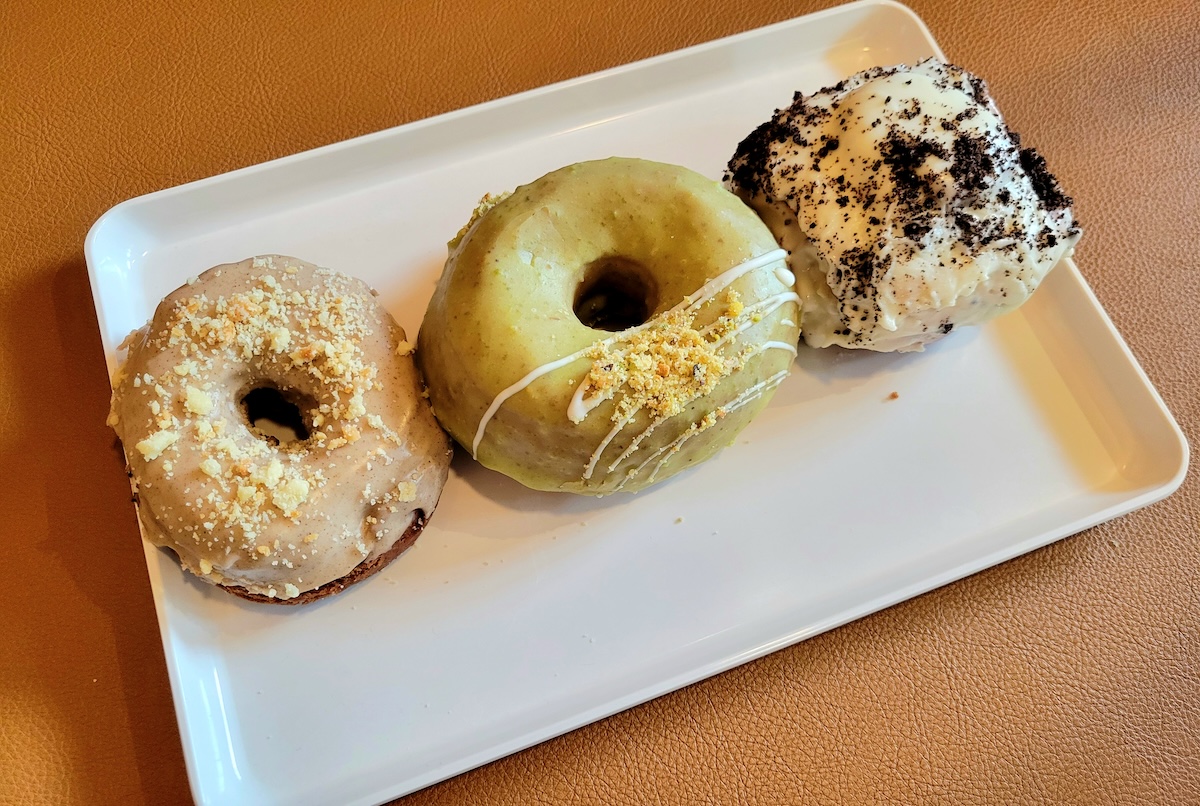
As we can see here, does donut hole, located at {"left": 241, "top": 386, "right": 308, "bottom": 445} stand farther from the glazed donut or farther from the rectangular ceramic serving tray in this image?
the rectangular ceramic serving tray

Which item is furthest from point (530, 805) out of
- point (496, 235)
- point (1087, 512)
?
point (1087, 512)

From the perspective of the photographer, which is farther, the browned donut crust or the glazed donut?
the browned donut crust

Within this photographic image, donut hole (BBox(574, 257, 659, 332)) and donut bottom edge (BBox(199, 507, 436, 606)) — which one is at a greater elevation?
donut hole (BBox(574, 257, 659, 332))

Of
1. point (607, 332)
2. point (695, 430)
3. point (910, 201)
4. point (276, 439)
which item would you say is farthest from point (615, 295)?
point (276, 439)

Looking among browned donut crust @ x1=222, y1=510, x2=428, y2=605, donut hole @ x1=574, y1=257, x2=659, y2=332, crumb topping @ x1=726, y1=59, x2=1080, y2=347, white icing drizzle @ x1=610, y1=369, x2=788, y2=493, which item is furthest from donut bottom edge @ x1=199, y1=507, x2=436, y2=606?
crumb topping @ x1=726, y1=59, x2=1080, y2=347

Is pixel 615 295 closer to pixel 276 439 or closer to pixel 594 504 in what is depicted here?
pixel 594 504
